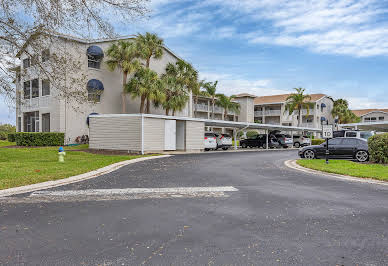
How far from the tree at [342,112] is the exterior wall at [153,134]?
153 ft

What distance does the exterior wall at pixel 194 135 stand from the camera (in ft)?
82.9

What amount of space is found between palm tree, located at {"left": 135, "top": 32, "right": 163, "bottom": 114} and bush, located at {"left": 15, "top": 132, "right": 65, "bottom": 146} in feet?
28.7

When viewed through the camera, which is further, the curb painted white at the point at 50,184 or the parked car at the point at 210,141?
the parked car at the point at 210,141

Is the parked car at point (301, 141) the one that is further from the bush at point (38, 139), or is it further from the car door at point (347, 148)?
the bush at point (38, 139)

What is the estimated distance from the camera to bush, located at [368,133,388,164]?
47.6 feet

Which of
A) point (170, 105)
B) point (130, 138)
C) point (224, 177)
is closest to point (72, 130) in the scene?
point (130, 138)

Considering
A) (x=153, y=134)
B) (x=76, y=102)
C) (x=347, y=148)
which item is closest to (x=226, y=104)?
(x=76, y=102)

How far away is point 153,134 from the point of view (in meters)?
22.3

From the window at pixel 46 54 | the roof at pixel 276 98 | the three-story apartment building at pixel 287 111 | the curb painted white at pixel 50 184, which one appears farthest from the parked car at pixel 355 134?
the roof at pixel 276 98

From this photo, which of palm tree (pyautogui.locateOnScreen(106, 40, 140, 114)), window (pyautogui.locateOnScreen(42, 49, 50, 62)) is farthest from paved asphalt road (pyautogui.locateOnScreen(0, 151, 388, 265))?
palm tree (pyautogui.locateOnScreen(106, 40, 140, 114))

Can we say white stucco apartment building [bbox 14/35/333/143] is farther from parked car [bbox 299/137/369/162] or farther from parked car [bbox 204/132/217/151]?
parked car [bbox 299/137/369/162]

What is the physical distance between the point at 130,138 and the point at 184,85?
14930 mm

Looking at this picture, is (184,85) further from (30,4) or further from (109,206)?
(109,206)

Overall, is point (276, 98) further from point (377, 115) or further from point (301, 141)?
point (301, 141)
